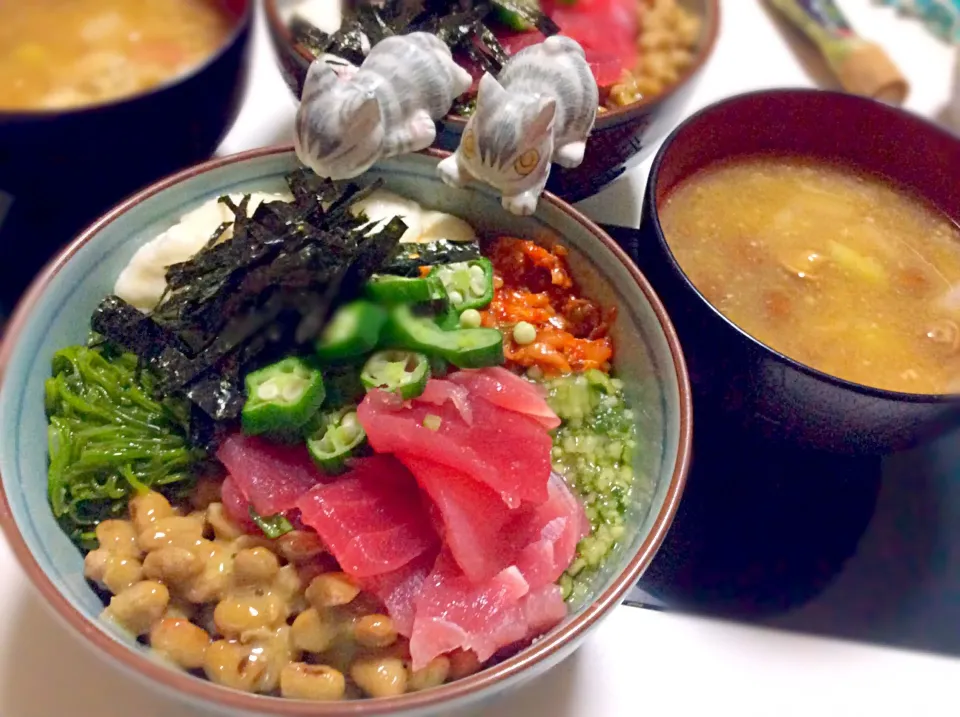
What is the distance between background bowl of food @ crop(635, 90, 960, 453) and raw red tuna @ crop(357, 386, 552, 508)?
32 centimetres

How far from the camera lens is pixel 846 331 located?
50.9 inches

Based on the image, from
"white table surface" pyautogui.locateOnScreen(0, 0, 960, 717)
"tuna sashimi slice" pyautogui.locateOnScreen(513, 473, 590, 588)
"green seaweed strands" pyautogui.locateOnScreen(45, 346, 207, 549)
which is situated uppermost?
"tuna sashimi slice" pyautogui.locateOnScreen(513, 473, 590, 588)

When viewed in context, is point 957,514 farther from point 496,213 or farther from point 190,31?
point 190,31

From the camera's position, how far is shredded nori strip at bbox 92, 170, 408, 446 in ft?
3.30

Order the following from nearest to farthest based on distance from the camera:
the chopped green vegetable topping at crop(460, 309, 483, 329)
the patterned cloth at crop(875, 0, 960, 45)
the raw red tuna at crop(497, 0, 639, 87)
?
the chopped green vegetable topping at crop(460, 309, 483, 329) → the raw red tuna at crop(497, 0, 639, 87) → the patterned cloth at crop(875, 0, 960, 45)

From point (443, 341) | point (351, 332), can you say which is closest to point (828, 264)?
point (443, 341)

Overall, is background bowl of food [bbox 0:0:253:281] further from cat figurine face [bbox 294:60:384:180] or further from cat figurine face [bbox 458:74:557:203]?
cat figurine face [bbox 458:74:557:203]

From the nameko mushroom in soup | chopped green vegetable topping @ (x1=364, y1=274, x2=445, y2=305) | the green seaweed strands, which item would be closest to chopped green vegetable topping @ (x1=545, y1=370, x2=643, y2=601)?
the nameko mushroom in soup

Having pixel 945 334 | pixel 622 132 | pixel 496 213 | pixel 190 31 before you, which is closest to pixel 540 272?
pixel 496 213

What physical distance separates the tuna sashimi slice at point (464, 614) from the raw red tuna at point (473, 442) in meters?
0.09

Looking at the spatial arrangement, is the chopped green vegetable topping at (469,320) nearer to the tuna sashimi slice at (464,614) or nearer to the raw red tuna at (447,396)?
the raw red tuna at (447,396)

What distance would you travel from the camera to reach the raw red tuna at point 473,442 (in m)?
0.93

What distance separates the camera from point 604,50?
62.8 inches

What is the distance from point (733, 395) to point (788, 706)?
0.41 metres
